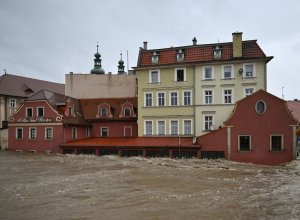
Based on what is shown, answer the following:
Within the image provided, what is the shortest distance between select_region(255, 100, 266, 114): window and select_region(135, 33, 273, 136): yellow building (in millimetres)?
3786

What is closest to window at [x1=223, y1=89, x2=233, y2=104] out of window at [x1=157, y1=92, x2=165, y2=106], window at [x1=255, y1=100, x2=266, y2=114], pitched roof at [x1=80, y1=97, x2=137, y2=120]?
window at [x1=255, y1=100, x2=266, y2=114]

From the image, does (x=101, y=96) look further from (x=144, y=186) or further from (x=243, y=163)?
(x=144, y=186)

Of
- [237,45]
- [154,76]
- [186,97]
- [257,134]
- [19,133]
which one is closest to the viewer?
[257,134]

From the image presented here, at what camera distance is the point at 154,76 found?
38719 mm

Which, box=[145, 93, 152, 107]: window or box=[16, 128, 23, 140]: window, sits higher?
box=[145, 93, 152, 107]: window

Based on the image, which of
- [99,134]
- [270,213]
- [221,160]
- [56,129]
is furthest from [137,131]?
[270,213]

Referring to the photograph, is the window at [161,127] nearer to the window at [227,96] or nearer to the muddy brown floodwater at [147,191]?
the window at [227,96]

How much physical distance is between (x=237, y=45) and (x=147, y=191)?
23.5 metres

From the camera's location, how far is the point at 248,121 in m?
31.8

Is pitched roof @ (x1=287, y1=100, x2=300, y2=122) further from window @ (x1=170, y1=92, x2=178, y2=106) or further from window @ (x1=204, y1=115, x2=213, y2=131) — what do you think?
window @ (x1=170, y1=92, x2=178, y2=106)

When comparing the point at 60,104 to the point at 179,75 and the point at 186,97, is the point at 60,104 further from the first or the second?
the point at 186,97

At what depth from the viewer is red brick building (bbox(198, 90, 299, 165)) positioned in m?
30.9

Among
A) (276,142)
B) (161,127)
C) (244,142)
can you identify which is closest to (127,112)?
(161,127)

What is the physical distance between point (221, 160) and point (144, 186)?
1448 centimetres
